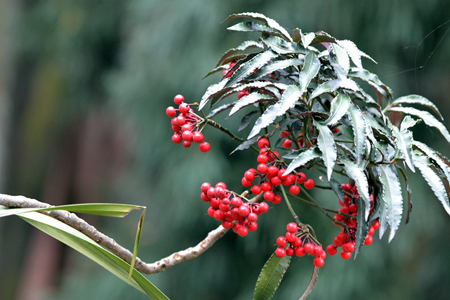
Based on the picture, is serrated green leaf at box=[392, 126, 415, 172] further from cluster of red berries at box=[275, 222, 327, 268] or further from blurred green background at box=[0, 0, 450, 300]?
blurred green background at box=[0, 0, 450, 300]

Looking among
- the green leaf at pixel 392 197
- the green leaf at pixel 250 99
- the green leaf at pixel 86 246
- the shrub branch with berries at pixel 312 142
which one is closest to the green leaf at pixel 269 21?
the shrub branch with berries at pixel 312 142

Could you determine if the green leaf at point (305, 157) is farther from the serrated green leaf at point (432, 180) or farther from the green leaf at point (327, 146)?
the serrated green leaf at point (432, 180)

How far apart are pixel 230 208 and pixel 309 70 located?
0.66ft

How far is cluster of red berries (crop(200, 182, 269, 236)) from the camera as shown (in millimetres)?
485

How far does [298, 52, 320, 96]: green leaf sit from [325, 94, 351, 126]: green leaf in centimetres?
4

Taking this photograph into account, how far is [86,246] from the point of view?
1.56 ft

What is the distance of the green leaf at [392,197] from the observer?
0.44m

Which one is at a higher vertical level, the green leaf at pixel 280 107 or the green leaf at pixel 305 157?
the green leaf at pixel 280 107

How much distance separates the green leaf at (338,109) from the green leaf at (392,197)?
0.32 ft

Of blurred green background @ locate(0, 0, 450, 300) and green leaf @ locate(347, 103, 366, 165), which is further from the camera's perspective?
blurred green background @ locate(0, 0, 450, 300)

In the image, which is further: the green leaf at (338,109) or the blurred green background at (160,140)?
the blurred green background at (160,140)

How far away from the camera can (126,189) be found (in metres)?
1.82

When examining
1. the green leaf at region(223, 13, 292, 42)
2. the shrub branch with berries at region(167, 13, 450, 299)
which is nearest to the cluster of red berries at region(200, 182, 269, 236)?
the shrub branch with berries at region(167, 13, 450, 299)

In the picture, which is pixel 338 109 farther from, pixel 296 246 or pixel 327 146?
pixel 296 246
